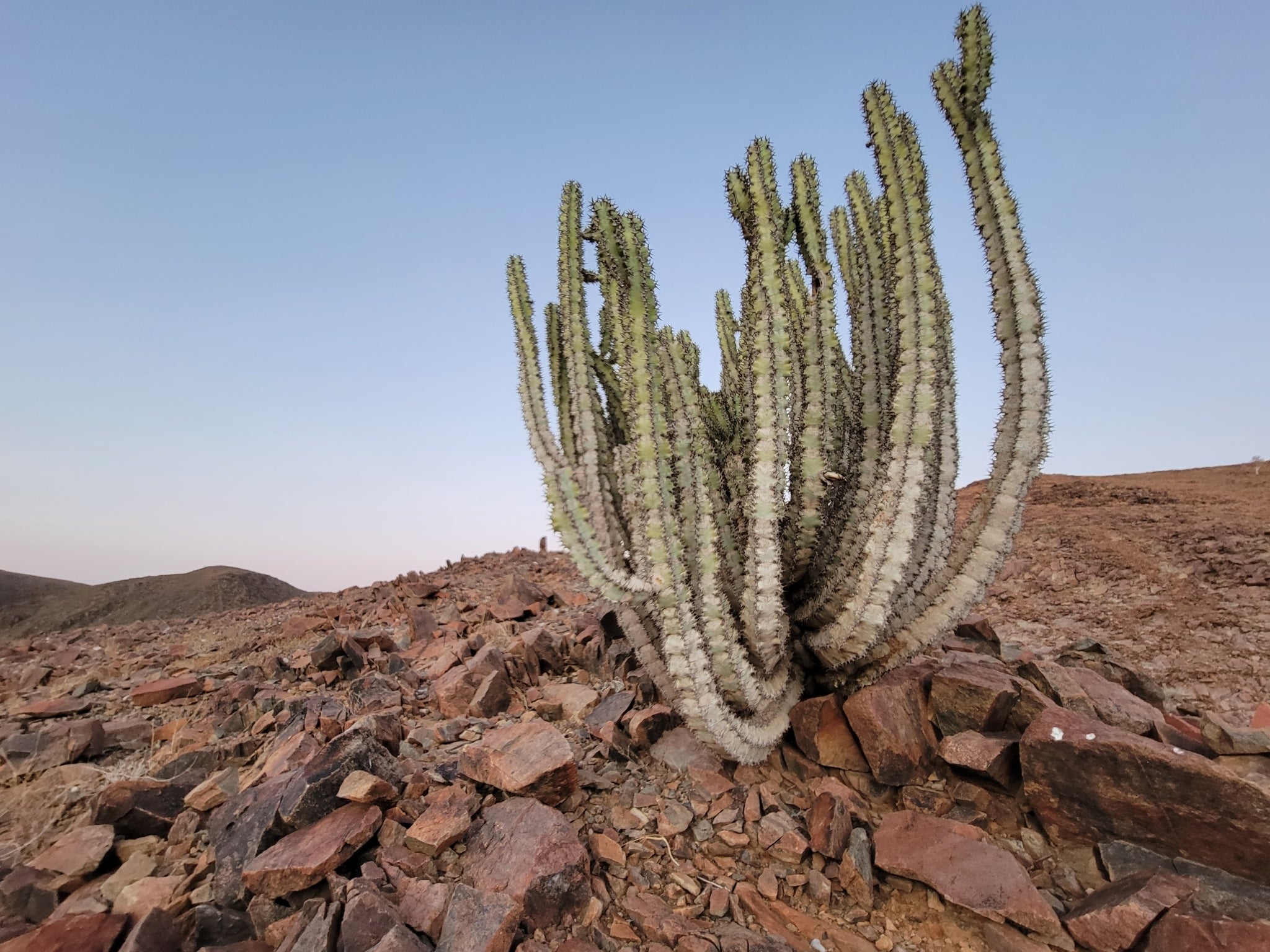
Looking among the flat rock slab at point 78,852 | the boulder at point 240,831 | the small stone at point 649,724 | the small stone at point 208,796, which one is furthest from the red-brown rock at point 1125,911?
the flat rock slab at point 78,852

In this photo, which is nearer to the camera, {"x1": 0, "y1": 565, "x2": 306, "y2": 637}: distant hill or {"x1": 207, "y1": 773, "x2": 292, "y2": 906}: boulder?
{"x1": 207, "y1": 773, "x2": 292, "y2": 906}: boulder

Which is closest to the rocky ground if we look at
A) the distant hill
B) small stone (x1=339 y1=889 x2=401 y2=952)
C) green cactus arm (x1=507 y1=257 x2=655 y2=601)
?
small stone (x1=339 y1=889 x2=401 y2=952)

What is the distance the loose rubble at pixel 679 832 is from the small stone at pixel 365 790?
0.05 feet

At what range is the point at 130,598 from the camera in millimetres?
16828

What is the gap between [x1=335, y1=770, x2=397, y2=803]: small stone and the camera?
3.15 metres

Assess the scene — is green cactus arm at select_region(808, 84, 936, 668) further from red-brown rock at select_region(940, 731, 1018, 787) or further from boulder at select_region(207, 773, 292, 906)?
boulder at select_region(207, 773, 292, 906)

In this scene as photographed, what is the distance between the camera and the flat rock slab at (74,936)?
107 inches

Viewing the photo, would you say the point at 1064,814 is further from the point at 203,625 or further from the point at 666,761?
the point at 203,625

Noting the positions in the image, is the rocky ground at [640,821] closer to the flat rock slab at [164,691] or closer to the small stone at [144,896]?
the small stone at [144,896]

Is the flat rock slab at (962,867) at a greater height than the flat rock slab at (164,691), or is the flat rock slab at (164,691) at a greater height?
the flat rock slab at (164,691)

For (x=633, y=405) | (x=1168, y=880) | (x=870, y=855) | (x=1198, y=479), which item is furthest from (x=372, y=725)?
(x=1198, y=479)

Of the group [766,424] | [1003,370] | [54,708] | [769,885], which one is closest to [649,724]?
[769,885]

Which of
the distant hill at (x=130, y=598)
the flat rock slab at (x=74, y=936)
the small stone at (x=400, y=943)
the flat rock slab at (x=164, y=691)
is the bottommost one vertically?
the flat rock slab at (x=74, y=936)

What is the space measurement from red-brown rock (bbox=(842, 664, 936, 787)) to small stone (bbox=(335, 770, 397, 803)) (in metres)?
2.46
